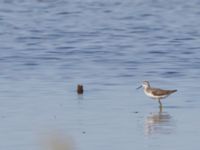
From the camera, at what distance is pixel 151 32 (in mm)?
27734

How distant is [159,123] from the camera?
39.9 ft

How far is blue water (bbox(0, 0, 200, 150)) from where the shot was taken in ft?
36.3

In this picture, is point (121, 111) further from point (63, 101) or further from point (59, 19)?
point (59, 19)

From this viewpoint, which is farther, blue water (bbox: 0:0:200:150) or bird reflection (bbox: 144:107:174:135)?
bird reflection (bbox: 144:107:174:135)

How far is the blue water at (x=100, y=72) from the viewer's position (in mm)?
11070

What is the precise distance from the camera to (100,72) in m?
18.4

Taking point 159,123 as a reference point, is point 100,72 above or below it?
below

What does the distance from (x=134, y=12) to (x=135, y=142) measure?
75.5 ft

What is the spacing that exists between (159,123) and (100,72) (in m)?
6.31

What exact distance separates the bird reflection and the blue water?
0.02m

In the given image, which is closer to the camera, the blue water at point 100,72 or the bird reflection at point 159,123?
the blue water at point 100,72

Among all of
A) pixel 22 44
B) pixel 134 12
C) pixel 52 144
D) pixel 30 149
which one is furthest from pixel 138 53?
pixel 52 144

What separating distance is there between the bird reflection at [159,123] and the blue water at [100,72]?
15mm

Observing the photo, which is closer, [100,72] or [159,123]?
[159,123]
